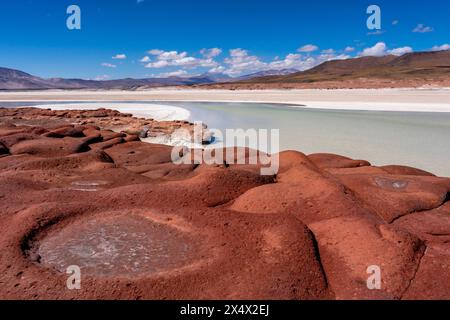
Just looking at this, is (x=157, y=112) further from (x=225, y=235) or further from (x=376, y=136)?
(x=225, y=235)

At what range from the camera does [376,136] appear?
1861 cm

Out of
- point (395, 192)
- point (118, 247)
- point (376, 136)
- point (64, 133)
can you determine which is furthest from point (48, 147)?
point (376, 136)

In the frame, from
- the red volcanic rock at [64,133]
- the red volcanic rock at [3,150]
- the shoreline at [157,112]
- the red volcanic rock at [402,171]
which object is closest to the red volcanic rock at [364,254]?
the red volcanic rock at [402,171]

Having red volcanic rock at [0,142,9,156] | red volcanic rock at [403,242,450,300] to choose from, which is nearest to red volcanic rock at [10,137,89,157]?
red volcanic rock at [0,142,9,156]

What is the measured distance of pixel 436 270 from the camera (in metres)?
4.40

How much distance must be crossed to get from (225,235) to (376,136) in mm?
15432

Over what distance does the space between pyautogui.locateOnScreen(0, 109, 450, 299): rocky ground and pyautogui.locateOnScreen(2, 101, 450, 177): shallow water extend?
21.8 feet

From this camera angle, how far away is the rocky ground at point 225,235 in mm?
4070

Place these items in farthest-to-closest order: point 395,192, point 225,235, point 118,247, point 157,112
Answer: point 157,112 → point 395,192 → point 225,235 → point 118,247

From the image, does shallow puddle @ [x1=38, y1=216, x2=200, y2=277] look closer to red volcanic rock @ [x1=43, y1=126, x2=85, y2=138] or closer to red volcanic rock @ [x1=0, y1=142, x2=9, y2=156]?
red volcanic rock @ [x1=0, y1=142, x2=9, y2=156]

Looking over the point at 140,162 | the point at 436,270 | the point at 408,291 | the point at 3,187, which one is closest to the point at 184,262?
the point at 408,291

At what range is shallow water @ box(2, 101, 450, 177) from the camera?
13.9m

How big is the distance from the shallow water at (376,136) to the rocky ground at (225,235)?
6.66 m

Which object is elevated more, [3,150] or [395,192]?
[3,150]
